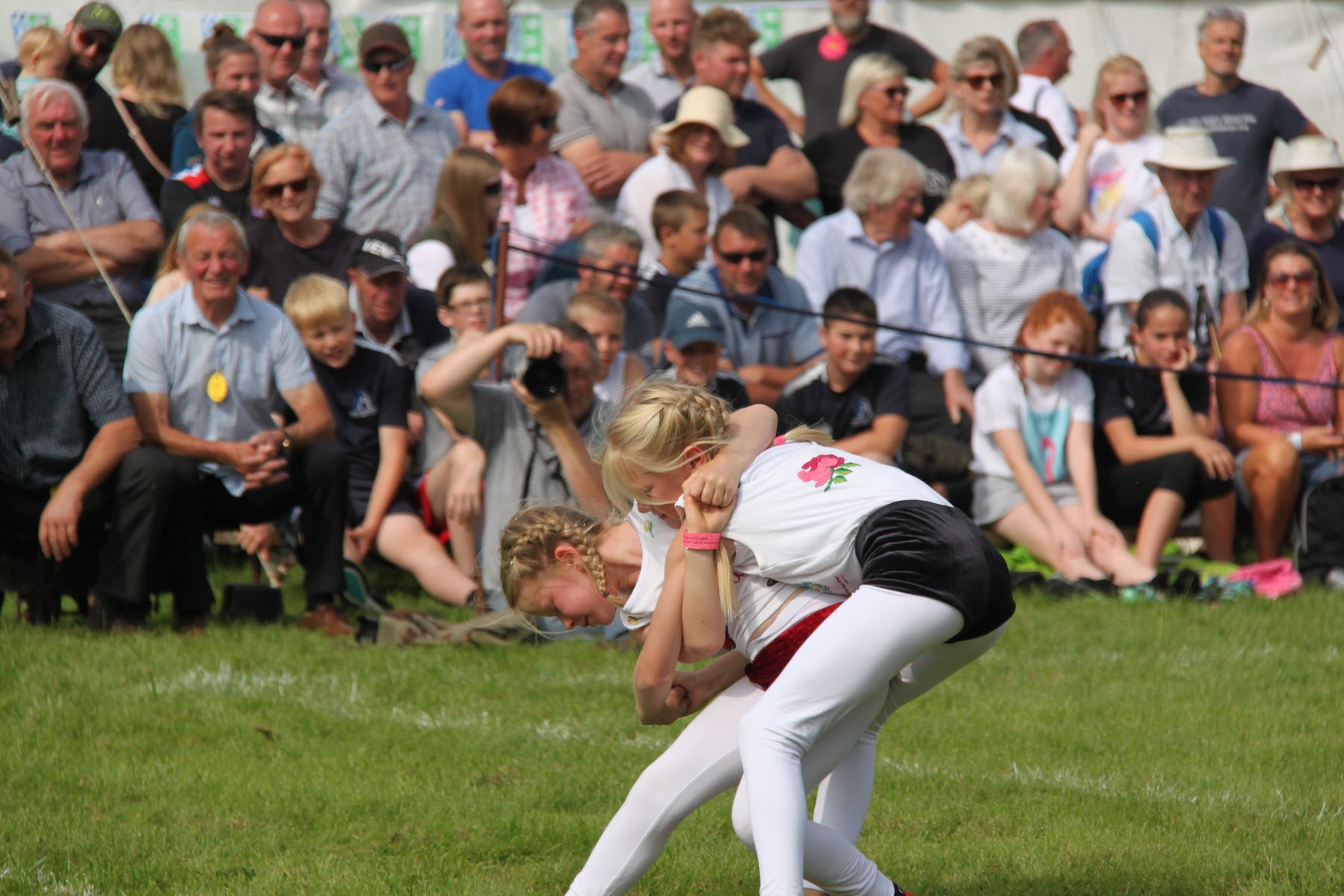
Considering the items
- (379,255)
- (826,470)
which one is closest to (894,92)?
(379,255)

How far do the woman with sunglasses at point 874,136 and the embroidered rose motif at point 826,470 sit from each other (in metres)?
5.90

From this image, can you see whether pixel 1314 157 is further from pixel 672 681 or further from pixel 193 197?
pixel 672 681

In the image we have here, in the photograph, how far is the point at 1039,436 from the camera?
793cm

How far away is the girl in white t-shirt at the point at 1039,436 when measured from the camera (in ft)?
25.4

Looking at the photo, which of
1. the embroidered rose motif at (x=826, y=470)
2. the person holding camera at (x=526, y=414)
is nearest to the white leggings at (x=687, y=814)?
the embroidered rose motif at (x=826, y=470)

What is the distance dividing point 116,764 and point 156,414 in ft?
7.19

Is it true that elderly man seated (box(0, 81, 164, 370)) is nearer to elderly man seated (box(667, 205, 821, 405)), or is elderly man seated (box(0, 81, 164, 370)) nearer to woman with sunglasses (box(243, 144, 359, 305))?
woman with sunglasses (box(243, 144, 359, 305))

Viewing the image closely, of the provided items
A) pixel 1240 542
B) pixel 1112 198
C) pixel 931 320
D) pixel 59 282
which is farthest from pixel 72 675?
pixel 1112 198

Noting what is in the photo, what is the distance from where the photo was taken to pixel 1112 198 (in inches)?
371

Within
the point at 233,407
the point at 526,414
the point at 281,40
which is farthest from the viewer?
the point at 281,40

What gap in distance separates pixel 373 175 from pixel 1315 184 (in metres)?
5.18

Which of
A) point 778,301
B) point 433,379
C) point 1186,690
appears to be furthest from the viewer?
point 778,301

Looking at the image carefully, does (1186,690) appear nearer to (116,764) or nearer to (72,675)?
(116,764)

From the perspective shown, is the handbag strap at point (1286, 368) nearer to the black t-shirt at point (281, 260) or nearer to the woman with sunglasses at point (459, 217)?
the woman with sunglasses at point (459, 217)
